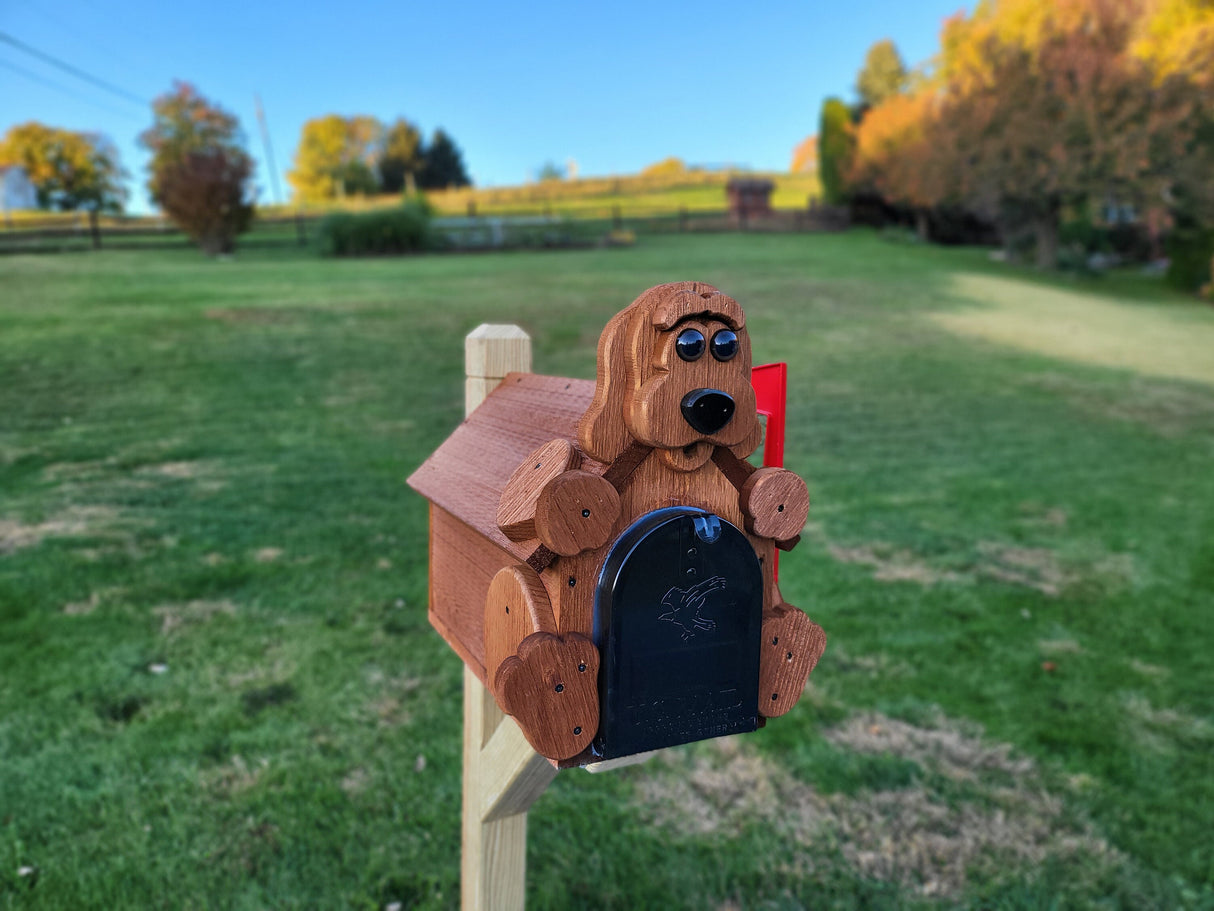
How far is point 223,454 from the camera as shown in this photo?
6.45 metres

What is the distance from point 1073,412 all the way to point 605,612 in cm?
940

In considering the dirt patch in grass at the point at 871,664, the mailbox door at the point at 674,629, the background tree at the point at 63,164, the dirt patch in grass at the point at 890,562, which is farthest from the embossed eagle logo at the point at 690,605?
the background tree at the point at 63,164

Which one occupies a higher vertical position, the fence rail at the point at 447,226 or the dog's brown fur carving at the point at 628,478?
the dog's brown fur carving at the point at 628,478

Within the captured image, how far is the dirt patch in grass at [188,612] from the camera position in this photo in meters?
3.92

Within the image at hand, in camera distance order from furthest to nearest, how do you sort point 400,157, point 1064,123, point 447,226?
point 400,157 → point 447,226 → point 1064,123

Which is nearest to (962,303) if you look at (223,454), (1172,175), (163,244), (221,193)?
(1172,175)

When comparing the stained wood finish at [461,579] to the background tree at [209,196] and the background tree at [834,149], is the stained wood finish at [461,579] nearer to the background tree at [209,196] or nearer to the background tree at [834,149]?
the background tree at [209,196]

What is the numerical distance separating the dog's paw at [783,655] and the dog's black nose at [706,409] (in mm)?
298

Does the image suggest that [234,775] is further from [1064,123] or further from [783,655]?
[1064,123]

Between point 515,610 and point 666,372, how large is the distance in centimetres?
36

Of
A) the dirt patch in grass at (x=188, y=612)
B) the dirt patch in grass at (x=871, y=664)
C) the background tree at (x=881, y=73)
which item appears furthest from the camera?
the background tree at (x=881, y=73)

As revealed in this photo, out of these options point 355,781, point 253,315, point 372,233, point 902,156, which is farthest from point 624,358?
point 902,156

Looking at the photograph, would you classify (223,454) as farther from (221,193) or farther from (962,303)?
(221,193)

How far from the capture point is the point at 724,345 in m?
1.02
